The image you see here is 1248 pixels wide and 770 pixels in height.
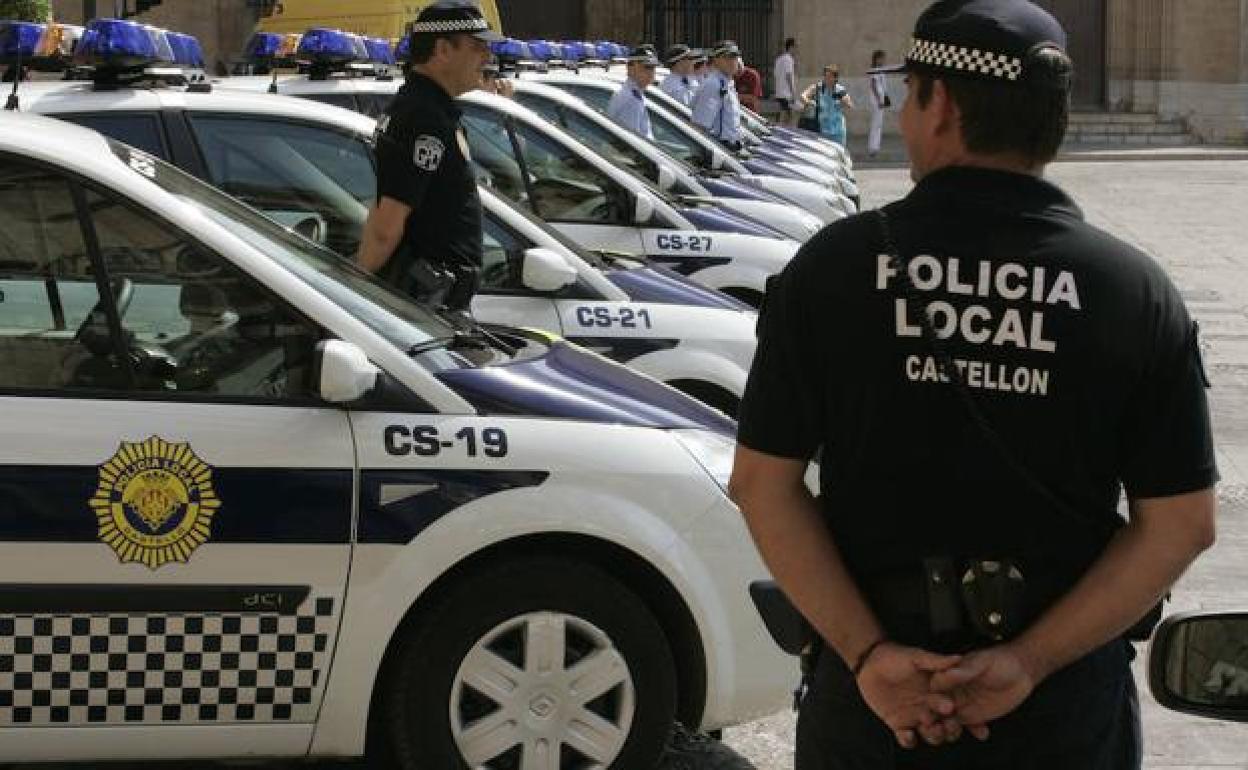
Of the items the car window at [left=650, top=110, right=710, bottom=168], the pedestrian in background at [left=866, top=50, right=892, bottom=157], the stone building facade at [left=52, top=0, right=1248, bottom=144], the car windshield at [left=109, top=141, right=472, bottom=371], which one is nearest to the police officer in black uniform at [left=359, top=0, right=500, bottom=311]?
the car windshield at [left=109, top=141, right=472, bottom=371]

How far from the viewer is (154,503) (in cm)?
468

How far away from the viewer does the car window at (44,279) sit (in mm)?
4844

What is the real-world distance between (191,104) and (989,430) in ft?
15.9

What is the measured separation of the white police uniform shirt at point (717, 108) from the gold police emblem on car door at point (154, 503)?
1432 cm

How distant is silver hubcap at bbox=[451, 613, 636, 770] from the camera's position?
16.0 ft

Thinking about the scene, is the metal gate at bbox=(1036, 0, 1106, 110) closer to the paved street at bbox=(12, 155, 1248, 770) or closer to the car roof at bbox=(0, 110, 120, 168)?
the paved street at bbox=(12, 155, 1248, 770)

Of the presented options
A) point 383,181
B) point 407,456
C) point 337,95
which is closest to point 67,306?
point 407,456

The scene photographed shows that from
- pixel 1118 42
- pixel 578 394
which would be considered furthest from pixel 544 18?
pixel 578 394

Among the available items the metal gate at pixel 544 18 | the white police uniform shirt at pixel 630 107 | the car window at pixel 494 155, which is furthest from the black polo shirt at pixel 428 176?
the metal gate at pixel 544 18

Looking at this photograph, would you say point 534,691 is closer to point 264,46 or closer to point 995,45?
point 995,45

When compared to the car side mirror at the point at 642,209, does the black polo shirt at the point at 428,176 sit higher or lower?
higher

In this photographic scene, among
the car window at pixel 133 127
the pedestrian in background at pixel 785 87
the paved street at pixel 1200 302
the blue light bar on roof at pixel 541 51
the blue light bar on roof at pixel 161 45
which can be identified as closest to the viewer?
the paved street at pixel 1200 302

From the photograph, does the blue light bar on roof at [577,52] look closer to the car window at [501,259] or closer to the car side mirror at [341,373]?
the car window at [501,259]

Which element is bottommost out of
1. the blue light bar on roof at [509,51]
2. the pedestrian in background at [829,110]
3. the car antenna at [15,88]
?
the pedestrian in background at [829,110]
